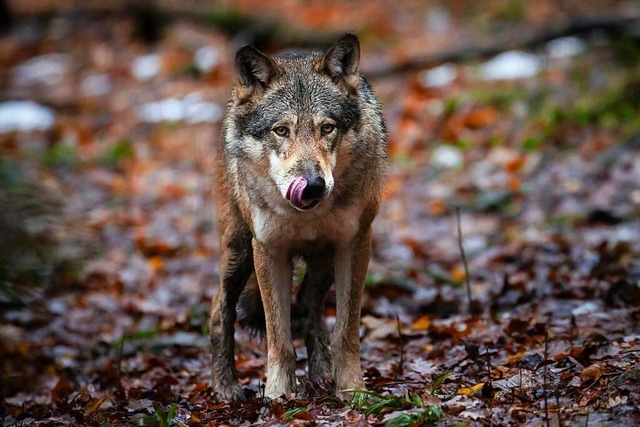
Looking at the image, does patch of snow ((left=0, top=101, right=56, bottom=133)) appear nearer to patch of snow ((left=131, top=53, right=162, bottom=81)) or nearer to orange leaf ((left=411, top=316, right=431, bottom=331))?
patch of snow ((left=131, top=53, right=162, bottom=81))

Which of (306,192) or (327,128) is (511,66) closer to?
(327,128)

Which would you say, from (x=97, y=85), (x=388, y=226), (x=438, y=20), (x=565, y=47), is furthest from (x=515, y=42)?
(x=97, y=85)

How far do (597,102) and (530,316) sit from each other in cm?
638

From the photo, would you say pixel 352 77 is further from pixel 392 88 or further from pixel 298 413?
pixel 392 88

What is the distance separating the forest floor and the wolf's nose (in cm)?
133

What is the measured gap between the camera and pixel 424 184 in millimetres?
12805

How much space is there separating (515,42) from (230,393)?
1141 cm

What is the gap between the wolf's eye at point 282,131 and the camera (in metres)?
5.68

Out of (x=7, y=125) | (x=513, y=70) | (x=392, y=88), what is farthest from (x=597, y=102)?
(x=7, y=125)

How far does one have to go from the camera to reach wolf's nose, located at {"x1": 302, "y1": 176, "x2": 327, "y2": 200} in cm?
534

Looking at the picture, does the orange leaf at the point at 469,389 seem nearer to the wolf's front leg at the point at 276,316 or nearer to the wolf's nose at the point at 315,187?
the wolf's front leg at the point at 276,316

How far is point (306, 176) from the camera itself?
5.37m

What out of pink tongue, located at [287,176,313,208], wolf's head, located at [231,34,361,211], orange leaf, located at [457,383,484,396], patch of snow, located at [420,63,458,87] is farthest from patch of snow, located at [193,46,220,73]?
orange leaf, located at [457,383,484,396]

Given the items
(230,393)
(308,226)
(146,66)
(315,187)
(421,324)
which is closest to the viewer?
(315,187)
